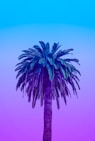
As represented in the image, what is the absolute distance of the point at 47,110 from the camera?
31844 mm

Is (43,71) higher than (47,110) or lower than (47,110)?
higher

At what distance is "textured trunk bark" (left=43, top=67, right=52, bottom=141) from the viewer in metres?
31.2

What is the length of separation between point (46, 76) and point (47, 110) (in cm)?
366

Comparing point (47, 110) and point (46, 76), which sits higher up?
point (46, 76)

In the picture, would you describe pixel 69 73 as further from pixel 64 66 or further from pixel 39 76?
pixel 39 76

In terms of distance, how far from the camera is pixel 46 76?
3284 cm

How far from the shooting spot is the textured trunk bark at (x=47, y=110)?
31203mm

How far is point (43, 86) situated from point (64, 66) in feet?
10.3

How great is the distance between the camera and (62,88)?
109 feet

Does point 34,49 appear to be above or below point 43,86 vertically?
above

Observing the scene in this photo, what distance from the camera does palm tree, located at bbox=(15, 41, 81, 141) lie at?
1250 inches

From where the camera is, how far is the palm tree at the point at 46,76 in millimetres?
31755

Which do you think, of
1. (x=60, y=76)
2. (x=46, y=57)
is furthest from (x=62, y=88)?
(x=46, y=57)

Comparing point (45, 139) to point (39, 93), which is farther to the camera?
point (39, 93)
